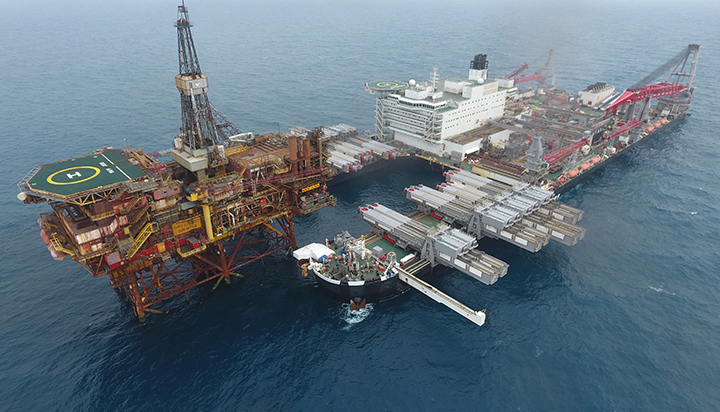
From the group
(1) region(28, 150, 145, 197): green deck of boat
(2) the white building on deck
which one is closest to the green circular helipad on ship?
(2) the white building on deck

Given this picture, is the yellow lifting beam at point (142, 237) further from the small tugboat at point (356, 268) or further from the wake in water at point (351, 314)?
the wake in water at point (351, 314)

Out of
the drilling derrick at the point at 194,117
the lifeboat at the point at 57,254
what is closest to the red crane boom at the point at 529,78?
the drilling derrick at the point at 194,117

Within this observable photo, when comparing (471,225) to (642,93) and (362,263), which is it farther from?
(642,93)

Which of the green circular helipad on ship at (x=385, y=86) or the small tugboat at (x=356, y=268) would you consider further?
the green circular helipad on ship at (x=385, y=86)

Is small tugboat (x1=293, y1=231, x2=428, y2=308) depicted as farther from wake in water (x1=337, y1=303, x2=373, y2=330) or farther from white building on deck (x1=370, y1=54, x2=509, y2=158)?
white building on deck (x1=370, y1=54, x2=509, y2=158)

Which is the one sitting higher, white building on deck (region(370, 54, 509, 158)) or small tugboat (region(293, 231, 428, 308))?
white building on deck (region(370, 54, 509, 158))

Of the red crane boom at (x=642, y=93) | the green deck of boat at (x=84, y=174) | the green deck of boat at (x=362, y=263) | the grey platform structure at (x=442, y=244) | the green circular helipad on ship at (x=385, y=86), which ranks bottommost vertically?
the green deck of boat at (x=362, y=263)
